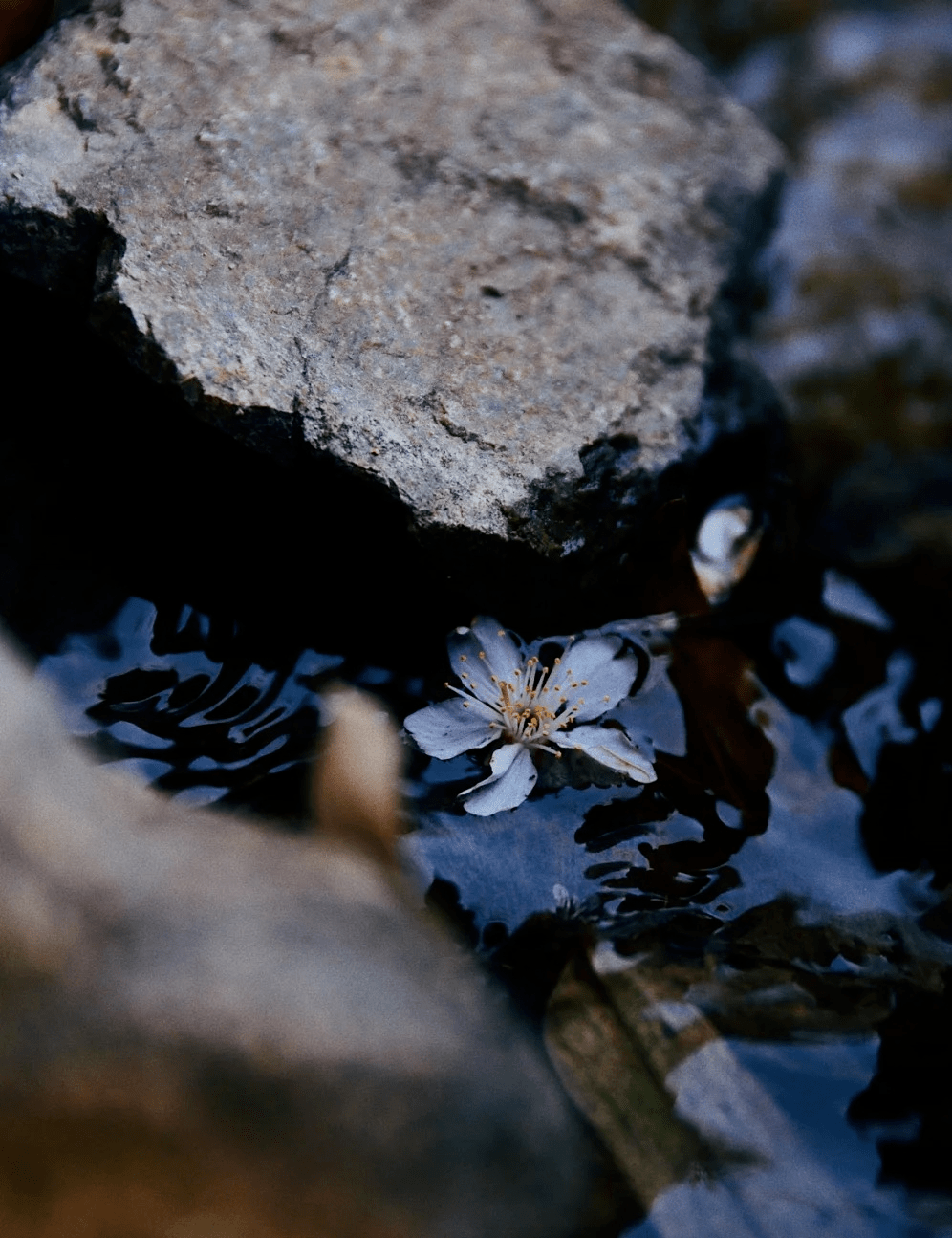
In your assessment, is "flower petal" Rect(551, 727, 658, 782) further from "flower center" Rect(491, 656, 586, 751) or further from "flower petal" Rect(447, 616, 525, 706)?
"flower petal" Rect(447, 616, 525, 706)

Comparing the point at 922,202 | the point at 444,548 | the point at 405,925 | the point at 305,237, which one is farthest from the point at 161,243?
the point at 922,202

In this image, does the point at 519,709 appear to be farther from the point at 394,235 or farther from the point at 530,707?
the point at 394,235

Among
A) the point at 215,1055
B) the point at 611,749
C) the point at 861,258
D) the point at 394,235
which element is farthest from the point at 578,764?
the point at 861,258

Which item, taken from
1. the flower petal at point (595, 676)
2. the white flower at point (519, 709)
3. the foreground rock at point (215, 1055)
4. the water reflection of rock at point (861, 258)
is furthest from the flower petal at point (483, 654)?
the water reflection of rock at point (861, 258)

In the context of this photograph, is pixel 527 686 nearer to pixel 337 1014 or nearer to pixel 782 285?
pixel 337 1014

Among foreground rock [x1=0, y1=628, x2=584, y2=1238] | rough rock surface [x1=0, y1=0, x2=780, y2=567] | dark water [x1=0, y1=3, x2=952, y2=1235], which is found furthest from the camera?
rough rock surface [x1=0, y1=0, x2=780, y2=567]

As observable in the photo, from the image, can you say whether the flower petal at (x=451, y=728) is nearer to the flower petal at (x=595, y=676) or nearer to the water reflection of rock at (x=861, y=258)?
the flower petal at (x=595, y=676)

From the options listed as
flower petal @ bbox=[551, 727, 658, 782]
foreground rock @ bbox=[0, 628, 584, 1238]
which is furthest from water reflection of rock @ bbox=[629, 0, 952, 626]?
foreground rock @ bbox=[0, 628, 584, 1238]

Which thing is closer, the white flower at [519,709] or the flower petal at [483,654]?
the white flower at [519,709]
